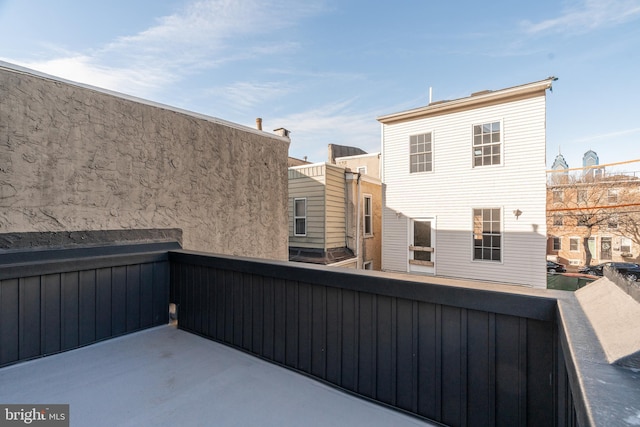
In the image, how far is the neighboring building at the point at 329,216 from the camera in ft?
28.7

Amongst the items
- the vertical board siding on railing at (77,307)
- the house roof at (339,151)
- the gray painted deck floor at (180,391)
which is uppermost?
the house roof at (339,151)

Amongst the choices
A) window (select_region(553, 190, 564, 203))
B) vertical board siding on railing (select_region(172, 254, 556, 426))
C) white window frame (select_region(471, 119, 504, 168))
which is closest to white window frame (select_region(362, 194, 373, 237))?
white window frame (select_region(471, 119, 504, 168))

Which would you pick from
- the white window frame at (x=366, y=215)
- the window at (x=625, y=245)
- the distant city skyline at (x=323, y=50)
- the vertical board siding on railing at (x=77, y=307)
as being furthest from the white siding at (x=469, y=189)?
the window at (x=625, y=245)

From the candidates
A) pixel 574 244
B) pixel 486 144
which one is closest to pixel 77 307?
pixel 486 144

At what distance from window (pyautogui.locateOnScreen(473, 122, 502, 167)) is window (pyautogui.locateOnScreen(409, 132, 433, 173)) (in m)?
1.18

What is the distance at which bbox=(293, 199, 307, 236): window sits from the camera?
363 inches

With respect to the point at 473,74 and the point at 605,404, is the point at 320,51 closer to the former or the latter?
the point at 473,74

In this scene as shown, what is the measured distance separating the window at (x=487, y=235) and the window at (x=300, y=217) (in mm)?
4860

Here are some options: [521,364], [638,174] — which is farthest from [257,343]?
[638,174]

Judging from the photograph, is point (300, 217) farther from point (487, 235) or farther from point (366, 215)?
point (487, 235)

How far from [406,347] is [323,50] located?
24.9 feet

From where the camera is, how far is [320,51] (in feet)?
24.5

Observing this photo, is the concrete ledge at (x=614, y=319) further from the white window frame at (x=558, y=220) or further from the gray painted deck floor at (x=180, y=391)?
the white window frame at (x=558, y=220)

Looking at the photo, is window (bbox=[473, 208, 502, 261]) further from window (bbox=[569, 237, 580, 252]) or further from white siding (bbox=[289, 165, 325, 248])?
window (bbox=[569, 237, 580, 252])
